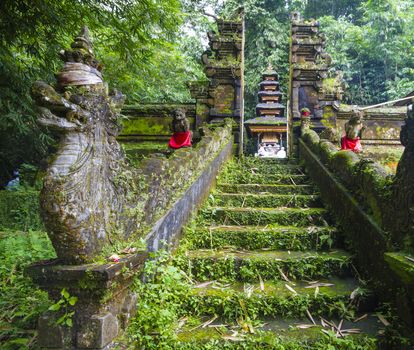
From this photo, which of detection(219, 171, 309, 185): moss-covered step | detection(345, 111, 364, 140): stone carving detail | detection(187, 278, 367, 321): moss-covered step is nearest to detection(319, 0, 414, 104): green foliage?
detection(345, 111, 364, 140): stone carving detail

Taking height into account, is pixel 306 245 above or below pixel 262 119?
below

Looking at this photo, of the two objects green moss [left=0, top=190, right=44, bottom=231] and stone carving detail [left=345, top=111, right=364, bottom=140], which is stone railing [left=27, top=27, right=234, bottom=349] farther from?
green moss [left=0, top=190, right=44, bottom=231]

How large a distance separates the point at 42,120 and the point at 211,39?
310 inches

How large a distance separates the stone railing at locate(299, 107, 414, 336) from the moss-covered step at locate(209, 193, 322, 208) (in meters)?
0.30

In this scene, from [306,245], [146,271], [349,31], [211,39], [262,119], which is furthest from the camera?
[349,31]

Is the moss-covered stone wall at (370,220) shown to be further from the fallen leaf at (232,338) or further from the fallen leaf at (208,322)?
the fallen leaf at (208,322)

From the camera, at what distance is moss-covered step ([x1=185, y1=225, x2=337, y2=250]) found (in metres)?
3.65

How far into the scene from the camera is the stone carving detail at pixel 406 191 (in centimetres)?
235

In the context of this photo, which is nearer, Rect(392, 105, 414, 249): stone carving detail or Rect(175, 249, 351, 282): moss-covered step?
Rect(392, 105, 414, 249): stone carving detail

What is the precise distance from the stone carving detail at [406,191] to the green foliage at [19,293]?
2.43 meters

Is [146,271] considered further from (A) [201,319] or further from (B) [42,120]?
(B) [42,120]

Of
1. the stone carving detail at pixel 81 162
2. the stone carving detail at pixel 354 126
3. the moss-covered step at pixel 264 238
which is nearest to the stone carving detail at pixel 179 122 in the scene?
the moss-covered step at pixel 264 238

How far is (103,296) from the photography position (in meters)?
1.92

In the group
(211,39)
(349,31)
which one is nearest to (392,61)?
(349,31)
